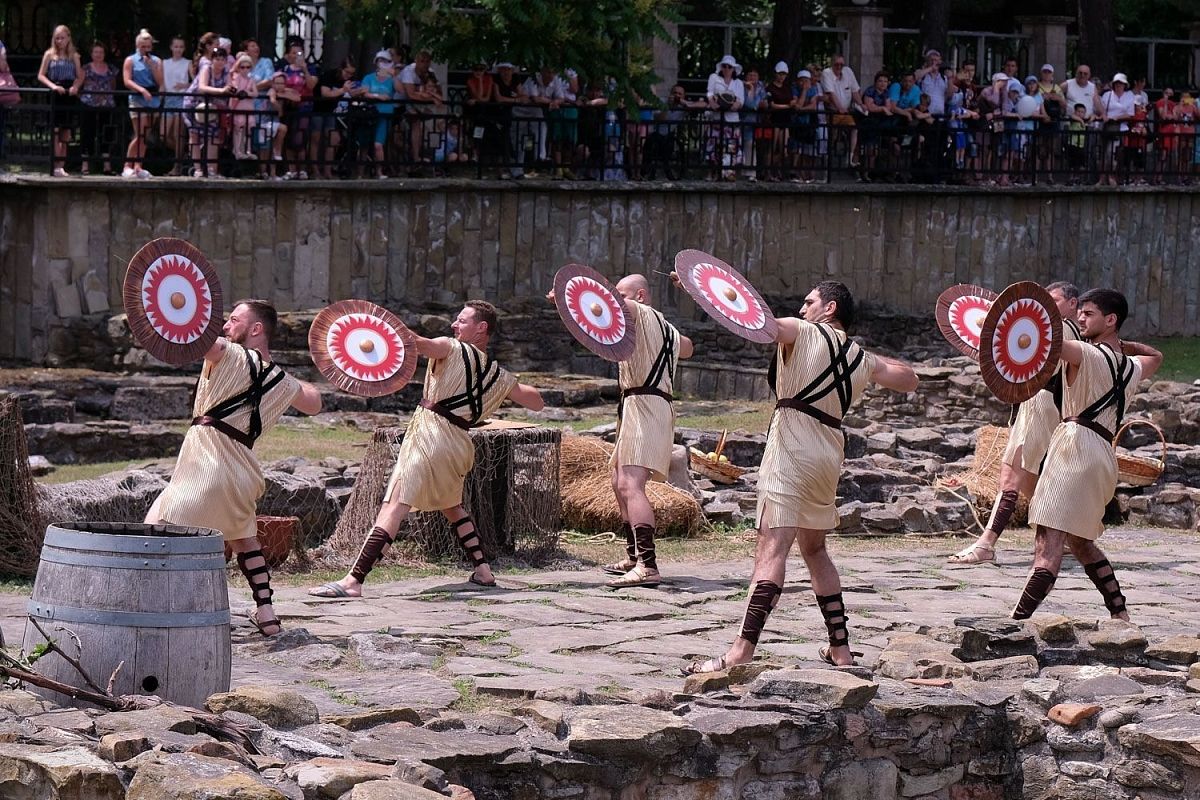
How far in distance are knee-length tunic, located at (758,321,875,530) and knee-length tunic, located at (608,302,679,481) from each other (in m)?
2.64

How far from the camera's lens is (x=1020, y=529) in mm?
13898

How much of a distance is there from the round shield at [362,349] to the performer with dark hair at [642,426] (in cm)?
158

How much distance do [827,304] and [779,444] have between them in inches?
26.0

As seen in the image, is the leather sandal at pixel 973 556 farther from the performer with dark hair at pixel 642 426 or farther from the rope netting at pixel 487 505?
the rope netting at pixel 487 505

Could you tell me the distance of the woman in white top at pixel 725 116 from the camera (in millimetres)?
23188

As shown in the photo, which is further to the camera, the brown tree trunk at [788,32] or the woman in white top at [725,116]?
the brown tree trunk at [788,32]

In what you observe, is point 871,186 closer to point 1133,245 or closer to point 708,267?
point 1133,245

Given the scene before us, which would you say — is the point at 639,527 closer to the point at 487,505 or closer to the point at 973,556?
the point at 487,505

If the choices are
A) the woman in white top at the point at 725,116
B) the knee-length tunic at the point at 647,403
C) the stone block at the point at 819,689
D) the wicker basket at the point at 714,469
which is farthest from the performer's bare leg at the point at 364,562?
the woman in white top at the point at 725,116

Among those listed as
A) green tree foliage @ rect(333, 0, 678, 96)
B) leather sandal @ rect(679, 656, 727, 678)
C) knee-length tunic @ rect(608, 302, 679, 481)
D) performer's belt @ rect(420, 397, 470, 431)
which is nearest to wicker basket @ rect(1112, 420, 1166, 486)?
knee-length tunic @ rect(608, 302, 679, 481)

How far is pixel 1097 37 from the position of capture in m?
28.6

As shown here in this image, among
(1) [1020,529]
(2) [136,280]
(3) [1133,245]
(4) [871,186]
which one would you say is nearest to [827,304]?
(2) [136,280]

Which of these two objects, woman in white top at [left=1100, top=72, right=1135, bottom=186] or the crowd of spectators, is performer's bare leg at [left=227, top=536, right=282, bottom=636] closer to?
the crowd of spectators

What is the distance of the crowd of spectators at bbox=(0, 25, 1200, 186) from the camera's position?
1980cm
